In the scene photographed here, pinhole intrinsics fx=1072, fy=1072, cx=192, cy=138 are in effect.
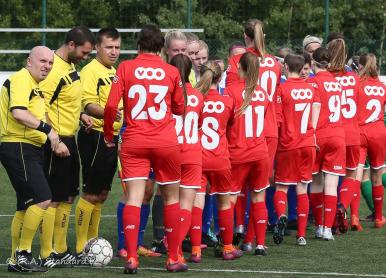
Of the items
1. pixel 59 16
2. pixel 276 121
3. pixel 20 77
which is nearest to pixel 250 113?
pixel 276 121

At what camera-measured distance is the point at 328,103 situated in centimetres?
1159

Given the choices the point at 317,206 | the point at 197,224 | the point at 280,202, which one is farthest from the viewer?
the point at 317,206

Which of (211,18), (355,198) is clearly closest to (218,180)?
(355,198)

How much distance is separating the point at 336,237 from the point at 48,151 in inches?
142

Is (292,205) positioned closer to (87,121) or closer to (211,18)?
(87,121)

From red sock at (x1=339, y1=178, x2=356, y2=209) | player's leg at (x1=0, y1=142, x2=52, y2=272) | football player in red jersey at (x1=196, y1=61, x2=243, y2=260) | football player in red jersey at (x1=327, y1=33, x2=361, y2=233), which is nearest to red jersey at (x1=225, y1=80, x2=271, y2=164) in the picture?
football player in red jersey at (x1=196, y1=61, x2=243, y2=260)

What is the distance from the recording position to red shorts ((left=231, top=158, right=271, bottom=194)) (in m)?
10.4

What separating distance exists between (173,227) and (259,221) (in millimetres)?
1276

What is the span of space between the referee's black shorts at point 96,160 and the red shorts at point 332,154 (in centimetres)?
260

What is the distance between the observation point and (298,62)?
11.2 meters

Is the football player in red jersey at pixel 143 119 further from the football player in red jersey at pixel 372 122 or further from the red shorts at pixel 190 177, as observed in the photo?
the football player in red jersey at pixel 372 122

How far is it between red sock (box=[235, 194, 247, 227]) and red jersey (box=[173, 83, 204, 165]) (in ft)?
4.51

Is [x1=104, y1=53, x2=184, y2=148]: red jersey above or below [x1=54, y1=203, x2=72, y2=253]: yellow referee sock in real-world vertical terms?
above

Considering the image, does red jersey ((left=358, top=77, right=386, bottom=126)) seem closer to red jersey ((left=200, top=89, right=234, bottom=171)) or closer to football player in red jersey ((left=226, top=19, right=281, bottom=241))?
football player in red jersey ((left=226, top=19, right=281, bottom=241))
